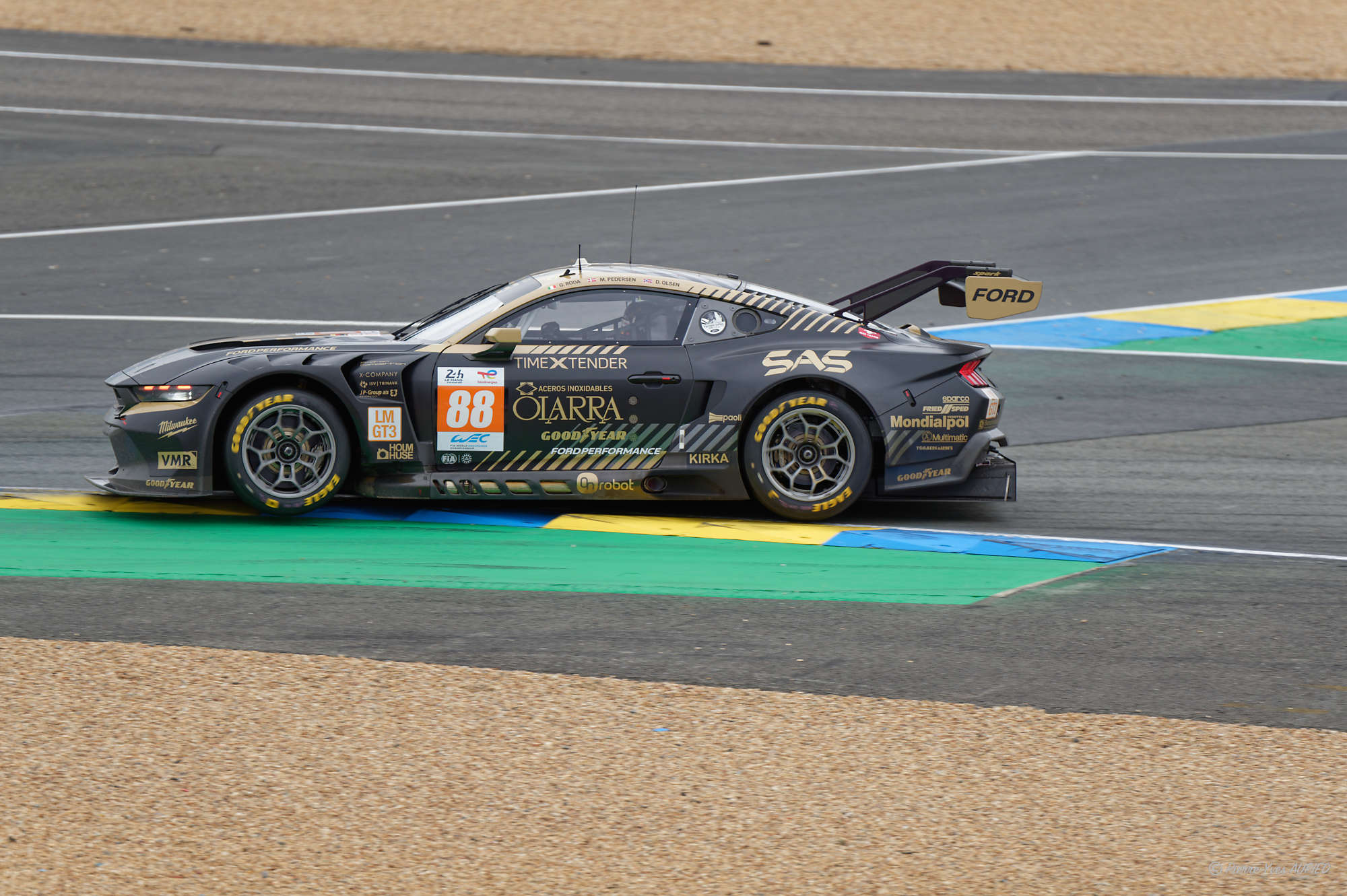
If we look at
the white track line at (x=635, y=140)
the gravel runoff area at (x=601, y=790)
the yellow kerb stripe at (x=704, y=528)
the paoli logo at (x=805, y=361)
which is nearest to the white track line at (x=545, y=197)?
the white track line at (x=635, y=140)

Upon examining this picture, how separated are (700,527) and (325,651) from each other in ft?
9.49

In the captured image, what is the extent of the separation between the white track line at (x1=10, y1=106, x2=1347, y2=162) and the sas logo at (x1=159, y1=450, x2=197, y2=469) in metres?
15.1

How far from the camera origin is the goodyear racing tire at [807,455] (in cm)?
883

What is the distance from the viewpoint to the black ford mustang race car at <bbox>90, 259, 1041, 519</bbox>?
8.62 metres

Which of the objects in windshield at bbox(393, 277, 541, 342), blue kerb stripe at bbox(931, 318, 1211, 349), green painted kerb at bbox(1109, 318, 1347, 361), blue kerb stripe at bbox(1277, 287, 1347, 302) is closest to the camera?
windshield at bbox(393, 277, 541, 342)

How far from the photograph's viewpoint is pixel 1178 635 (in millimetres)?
7090

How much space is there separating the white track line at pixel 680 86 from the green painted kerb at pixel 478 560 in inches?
733

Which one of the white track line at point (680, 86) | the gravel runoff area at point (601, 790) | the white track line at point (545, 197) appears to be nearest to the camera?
the gravel runoff area at point (601, 790)

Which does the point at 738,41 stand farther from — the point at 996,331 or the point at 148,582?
the point at 148,582

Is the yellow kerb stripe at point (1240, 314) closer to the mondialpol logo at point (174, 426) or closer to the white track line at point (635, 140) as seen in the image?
the white track line at point (635, 140)

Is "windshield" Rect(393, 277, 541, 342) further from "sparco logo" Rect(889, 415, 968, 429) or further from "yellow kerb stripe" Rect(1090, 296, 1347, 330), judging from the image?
"yellow kerb stripe" Rect(1090, 296, 1347, 330)

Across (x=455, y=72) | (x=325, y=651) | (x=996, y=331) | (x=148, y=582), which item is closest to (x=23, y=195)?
(x=455, y=72)

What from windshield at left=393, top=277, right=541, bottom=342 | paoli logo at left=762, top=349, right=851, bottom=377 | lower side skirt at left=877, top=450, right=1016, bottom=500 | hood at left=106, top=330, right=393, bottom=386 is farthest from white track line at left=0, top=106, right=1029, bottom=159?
hood at left=106, top=330, right=393, bottom=386

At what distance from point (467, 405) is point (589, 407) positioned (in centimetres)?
67
